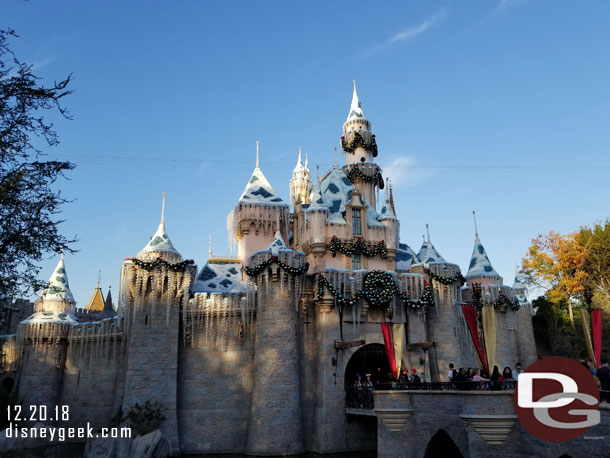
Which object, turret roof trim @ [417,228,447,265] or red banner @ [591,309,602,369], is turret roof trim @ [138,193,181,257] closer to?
turret roof trim @ [417,228,447,265]

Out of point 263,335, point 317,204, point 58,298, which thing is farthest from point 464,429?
point 58,298

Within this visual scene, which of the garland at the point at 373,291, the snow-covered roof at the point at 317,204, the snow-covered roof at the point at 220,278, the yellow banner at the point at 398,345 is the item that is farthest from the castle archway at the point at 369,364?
the snow-covered roof at the point at 317,204

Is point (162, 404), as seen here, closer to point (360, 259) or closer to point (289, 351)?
point (289, 351)

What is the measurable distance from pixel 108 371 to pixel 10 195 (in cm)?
2321

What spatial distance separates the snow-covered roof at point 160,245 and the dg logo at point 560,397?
2135 cm

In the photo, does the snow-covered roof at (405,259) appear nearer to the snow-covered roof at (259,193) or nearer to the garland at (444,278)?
the garland at (444,278)

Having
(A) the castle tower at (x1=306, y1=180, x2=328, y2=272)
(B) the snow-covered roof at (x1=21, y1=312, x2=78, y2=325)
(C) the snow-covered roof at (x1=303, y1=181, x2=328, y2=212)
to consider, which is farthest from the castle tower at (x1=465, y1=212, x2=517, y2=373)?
(B) the snow-covered roof at (x1=21, y1=312, x2=78, y2=325)

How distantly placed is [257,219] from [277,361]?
10.5m

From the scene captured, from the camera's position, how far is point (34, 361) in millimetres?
31469

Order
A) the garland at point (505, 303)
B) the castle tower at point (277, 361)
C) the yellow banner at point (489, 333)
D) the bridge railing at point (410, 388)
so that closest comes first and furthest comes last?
the bridge railing at point (410, 388)
the yellow banner at point (489, 333)
the castle tower at point (277, 361)
the garland at point (505, 303)

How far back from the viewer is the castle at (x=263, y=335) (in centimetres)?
2688

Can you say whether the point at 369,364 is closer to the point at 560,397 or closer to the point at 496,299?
the point at 496,299

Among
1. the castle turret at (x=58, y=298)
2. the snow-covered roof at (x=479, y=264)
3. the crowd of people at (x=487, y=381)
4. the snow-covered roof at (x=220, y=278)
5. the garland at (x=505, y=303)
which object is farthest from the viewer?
the snow-covered roof at (x=479, y=264)

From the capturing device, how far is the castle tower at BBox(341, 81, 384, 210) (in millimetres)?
38000
